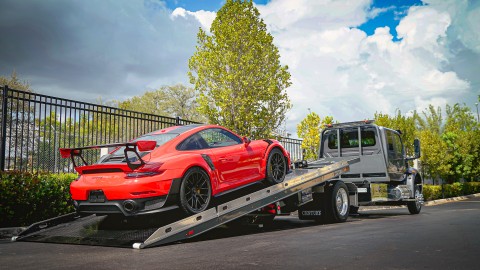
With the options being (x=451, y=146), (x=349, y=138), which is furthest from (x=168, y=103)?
(x=349, y=138)

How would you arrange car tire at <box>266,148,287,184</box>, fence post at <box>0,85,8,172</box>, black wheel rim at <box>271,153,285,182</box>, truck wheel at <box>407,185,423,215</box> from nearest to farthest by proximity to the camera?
car tire at <box>266,148,287,184</box>, black wheel rim at <box>271,153,285,182</box>, fence post at <box>0,85,8,172</box>, truck wheel at <box>407,185,423,215</box>

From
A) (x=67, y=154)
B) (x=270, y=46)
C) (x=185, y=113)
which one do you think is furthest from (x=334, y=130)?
(x=185, y=113)

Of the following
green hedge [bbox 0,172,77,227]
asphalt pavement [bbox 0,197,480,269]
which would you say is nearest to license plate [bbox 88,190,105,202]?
asphalt pavement [bbox 0,197,480,269]

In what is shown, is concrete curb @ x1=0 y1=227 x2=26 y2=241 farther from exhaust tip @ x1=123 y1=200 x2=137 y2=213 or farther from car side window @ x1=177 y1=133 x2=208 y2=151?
car side window @ x1=177 y1=133 x2=208 y2=151

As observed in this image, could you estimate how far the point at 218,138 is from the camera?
25.9 feet

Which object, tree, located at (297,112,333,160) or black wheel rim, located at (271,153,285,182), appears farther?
tree, located at (297,112,333,160)

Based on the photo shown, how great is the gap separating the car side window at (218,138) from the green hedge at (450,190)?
19.7 m

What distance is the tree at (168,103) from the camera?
55094mm

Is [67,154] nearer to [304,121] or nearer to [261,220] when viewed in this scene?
[261,220]

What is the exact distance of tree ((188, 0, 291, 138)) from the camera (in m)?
16.0

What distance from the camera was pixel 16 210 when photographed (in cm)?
886

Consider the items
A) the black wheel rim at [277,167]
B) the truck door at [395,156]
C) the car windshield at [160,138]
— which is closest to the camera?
the car windshield at [160,138]

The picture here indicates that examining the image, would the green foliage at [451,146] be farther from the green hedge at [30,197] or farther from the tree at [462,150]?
the green hedge at [30,197]

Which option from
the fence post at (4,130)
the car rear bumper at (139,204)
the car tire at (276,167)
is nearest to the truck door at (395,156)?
the car tire at (276,167)
